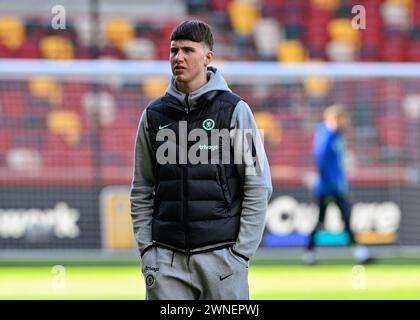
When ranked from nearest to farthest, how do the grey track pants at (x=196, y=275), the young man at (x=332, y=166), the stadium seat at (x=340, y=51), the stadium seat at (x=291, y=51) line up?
the grey track pants at (x=196, y=275) → the young man at (x=332, y=166) → the stadium seat at (x=340, y=51) → the stadium seat at (x=291, y=51)

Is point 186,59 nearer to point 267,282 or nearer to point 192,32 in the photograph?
point 192,32

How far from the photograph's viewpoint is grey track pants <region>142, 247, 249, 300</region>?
179 inches

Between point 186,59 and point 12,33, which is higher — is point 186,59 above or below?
below

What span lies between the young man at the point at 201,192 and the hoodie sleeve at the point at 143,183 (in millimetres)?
77

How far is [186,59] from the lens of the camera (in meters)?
4.59

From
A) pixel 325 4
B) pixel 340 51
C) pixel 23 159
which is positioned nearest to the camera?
pixel 23 159

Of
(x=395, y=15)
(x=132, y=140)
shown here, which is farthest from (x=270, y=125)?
(x=395, y=15)

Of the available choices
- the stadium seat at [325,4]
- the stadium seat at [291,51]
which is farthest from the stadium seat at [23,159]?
the stadium seat at [325,4]

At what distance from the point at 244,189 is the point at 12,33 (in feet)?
42.5

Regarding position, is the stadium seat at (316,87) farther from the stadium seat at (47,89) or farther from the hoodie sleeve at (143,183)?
the hoodie sleeve at (143,183)

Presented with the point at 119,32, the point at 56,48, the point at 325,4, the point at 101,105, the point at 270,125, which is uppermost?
the point at 325,4

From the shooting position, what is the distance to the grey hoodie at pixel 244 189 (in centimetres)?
459

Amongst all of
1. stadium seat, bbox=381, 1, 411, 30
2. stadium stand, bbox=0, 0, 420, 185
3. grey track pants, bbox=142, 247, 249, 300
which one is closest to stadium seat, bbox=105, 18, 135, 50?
stadium stand, bbox=0, 0, 420, 185

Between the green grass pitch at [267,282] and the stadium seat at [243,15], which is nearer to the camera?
the green grass pitch at [267,282]
